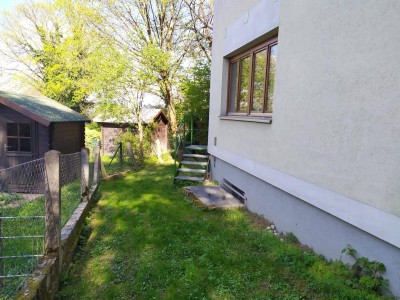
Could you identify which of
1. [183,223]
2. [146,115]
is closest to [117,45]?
[146,115]

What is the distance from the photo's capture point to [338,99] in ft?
10.7

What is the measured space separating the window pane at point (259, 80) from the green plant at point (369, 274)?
3327 millimetres

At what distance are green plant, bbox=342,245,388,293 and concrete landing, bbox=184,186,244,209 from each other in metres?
3.08

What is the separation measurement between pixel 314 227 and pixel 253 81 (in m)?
3.46

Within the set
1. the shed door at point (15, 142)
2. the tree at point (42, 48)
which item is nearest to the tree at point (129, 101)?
the shed door at point (15, 142)

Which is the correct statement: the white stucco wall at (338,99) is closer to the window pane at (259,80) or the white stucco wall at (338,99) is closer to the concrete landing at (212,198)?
the window pane at (259,80)

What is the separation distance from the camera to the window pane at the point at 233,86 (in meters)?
7.27

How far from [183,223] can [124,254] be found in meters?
1.32

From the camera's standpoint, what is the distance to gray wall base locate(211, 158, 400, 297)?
2.66 meters

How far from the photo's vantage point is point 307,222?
12.8 ft

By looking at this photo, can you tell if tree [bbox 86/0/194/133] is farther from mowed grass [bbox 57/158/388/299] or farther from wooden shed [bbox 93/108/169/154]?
mowed grass [bbox 57/158/388/299]

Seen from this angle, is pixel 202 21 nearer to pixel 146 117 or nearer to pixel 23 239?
pixel 146 117

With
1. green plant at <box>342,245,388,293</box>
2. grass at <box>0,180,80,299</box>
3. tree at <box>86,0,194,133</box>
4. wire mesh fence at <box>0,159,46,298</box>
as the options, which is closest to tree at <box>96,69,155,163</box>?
tree at <box>86,0,194,133</box>

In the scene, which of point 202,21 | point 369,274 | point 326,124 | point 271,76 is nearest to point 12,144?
point 271,76
